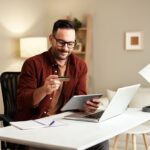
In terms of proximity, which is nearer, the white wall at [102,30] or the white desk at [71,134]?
the white desk at [71,134]

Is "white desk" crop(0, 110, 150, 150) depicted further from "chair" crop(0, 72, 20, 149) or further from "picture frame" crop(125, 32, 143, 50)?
"picture frame" crop(125, 32, 143, 50)

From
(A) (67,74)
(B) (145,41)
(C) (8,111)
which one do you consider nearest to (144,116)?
(A) (67,74)

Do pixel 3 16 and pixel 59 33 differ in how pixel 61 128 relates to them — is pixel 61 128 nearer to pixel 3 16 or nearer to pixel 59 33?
pixel 59 33

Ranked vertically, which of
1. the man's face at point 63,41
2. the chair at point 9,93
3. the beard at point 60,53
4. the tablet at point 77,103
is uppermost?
the man's face at point 63,41

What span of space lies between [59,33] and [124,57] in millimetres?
2432

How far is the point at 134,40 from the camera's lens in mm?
4652

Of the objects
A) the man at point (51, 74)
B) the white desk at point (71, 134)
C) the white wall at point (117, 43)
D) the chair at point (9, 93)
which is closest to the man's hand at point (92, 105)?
the man at point (51, 74)

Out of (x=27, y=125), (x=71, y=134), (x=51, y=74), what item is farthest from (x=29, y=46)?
(x=71, y=134)

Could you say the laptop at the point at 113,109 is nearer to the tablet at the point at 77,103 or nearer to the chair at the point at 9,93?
the tablet at the point at 77,103

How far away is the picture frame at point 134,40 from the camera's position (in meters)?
4.61

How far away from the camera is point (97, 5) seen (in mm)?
4895

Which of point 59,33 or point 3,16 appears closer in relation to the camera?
point 59,33

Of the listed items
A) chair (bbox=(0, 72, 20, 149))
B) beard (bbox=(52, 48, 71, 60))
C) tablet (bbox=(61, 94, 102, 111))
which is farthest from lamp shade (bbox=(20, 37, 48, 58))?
tablet (bbox=(61, 94, 102, 111))

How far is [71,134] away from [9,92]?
67.2 inches
